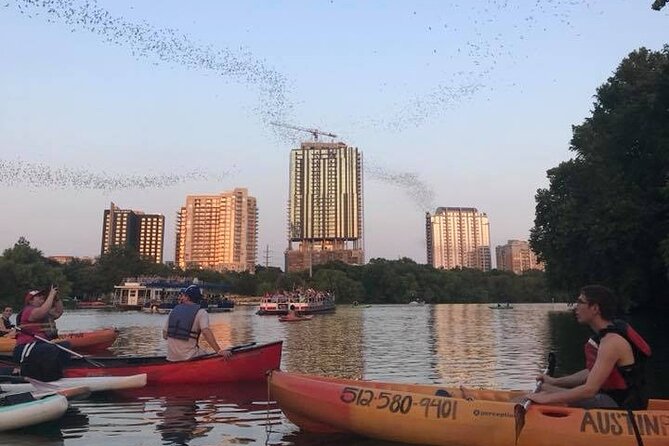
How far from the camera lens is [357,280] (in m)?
149

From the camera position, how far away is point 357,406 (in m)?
8.76

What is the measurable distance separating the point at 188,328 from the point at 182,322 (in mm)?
194

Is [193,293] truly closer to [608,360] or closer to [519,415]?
[519,415]

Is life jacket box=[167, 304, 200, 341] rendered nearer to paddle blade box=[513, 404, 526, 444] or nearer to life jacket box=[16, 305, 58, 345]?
life jacket box=[16, 305, 58, 345]

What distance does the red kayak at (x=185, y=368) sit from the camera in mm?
13164

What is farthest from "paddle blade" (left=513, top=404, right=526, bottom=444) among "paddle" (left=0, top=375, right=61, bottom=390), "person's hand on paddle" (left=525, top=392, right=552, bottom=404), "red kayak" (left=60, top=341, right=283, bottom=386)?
"paddle" (left=0, top=375, right=61, bottom=390)

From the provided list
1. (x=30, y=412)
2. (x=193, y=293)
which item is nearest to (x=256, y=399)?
(x=193, y=293)

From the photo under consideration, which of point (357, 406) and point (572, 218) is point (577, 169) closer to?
point (572, 218)

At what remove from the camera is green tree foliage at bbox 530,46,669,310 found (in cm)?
2889

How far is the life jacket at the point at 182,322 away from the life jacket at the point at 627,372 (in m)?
7.97

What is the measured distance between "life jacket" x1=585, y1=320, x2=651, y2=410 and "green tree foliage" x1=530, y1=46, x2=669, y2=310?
22.6 metres

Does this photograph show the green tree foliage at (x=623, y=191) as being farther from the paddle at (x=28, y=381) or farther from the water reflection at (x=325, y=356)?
the paddle at (x=28, y=381)

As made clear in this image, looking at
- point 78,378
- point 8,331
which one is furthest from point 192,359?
point 8,331

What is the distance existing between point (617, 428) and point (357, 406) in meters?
3.50
